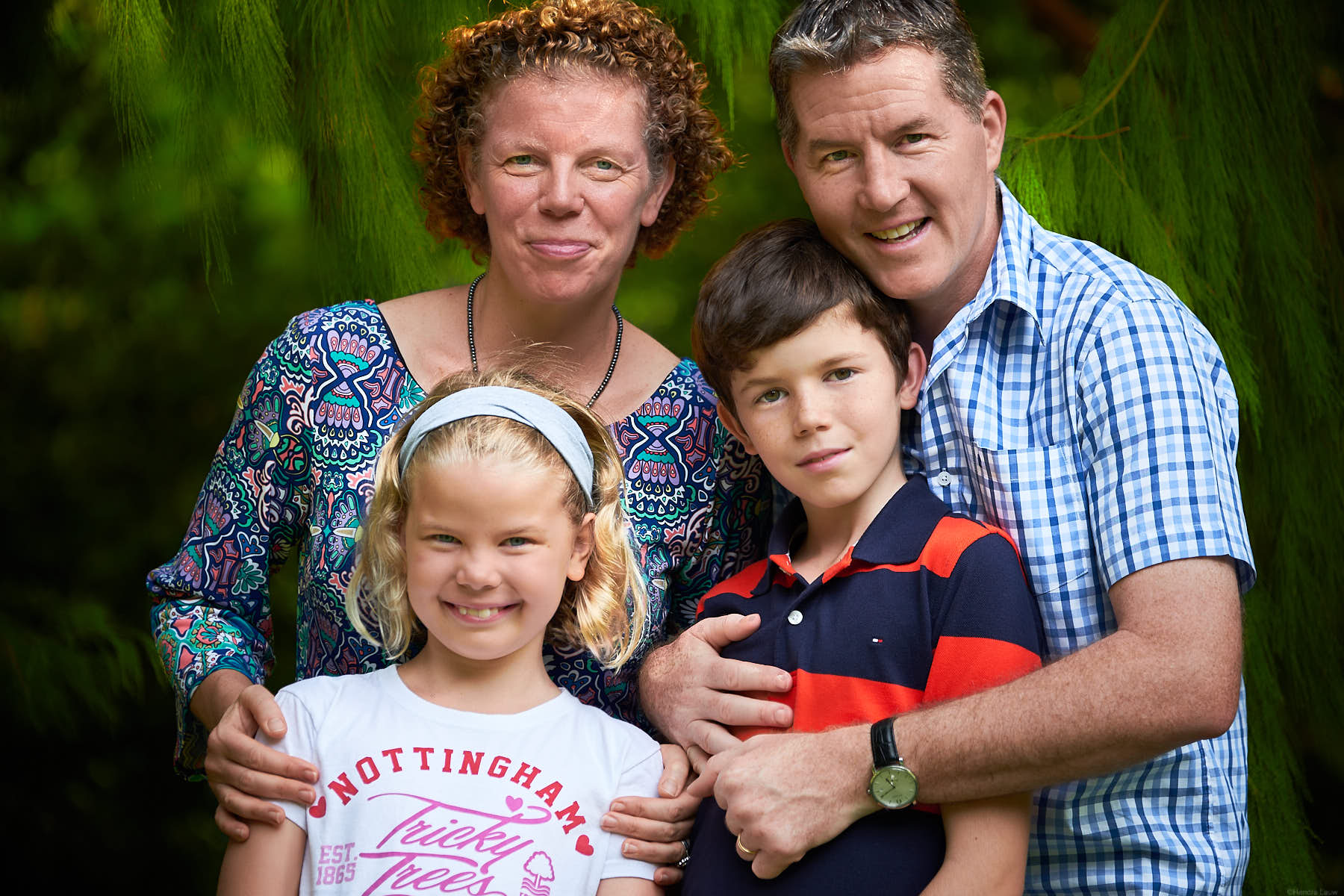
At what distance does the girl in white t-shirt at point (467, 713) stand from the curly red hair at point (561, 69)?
0.59 meters

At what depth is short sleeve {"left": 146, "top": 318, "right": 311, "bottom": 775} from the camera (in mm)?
2084

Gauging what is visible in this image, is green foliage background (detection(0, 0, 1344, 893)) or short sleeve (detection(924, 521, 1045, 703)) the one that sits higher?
green foliage background (detection(0, 0, 1344, 893))

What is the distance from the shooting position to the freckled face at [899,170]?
6.28 ft

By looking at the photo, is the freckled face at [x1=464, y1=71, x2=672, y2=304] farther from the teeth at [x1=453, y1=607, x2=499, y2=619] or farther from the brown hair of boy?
the teeth at [x1=453, y1=607, x2=499, y2=619]

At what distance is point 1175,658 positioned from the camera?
1.57 meters

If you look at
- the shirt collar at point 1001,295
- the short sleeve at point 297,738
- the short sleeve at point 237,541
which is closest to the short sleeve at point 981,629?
the shirt collar at point 1001,295

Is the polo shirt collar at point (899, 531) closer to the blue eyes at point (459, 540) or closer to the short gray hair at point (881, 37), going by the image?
the blue eyes at point (459, 540)

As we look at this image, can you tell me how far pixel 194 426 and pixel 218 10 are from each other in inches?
55.4

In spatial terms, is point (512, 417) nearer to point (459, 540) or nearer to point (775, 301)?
point (459, 540)

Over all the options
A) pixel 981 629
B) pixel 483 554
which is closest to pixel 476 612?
pixel 483 554

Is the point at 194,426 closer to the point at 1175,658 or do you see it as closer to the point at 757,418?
the point at 757,418

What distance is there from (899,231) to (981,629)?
671 millimetres

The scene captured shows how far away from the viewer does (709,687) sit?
188 centimetres

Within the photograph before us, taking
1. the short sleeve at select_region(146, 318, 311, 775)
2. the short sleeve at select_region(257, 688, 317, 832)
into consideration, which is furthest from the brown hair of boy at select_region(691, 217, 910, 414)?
the short sleeve at select_region(257, 688, 317, 832)
